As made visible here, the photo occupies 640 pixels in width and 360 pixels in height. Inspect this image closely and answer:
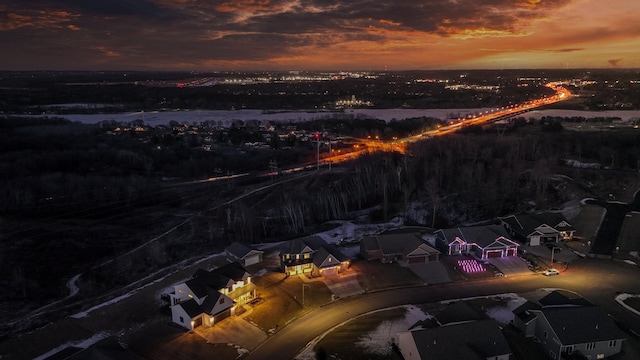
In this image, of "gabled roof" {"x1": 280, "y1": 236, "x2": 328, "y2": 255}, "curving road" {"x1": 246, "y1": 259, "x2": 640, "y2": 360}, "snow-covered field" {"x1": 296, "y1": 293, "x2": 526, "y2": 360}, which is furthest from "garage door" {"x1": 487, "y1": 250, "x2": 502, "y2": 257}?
"gabled roof" {"x1": 280, "y1": 236, "x2": 328, "y2": 255}

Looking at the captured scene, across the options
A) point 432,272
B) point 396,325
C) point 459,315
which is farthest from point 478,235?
point 396,325

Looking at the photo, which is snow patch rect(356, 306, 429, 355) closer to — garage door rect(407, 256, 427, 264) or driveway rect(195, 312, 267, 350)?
driveway rect(195, 312, 267, 350)

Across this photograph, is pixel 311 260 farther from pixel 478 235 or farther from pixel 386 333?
pixel 478 235

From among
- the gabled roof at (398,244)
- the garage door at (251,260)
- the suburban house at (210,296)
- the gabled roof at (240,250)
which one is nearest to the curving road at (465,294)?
the suburban house at (210,296)

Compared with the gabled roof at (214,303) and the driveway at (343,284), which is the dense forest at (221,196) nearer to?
the driveway at (343,284)

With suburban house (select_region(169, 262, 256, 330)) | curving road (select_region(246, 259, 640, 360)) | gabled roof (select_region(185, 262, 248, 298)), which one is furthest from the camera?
gabled roof (select_region(185, 262, 248, 298))

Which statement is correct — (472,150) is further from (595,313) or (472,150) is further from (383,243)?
(595,313)

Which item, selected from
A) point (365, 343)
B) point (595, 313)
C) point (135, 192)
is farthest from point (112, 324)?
point (135, 192)
